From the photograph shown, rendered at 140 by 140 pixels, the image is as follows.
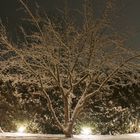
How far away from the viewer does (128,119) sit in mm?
17078

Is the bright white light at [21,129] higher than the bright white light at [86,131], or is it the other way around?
the bright white light at [21,129]

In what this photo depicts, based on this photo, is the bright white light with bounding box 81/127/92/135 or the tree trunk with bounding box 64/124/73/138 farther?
the bright white light with bounding box 81/127/92/135

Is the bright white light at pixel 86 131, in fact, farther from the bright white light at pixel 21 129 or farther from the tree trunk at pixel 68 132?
the tree trunk at pixel 68 132

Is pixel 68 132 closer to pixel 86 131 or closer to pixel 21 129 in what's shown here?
pixel 86 131

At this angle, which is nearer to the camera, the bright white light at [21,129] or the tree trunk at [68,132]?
the tree trunk at [68,132]

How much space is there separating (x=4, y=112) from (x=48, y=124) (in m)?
1.68

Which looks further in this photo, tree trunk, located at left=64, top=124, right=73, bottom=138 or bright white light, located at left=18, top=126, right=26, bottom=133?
bright white light, located at left=18, top=126, right=26, bottom=133

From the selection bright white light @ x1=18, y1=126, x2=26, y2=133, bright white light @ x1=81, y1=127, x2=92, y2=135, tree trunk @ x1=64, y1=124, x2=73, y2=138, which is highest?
tree trunk @ x1=64, y1=124, x2=73, y2=138

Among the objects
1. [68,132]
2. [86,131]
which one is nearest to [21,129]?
[86,131]

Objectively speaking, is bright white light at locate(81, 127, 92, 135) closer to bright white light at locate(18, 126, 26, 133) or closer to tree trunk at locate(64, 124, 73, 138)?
bright white light at locate(18, 126, 26, 133)

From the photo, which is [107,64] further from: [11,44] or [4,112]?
[4,112]

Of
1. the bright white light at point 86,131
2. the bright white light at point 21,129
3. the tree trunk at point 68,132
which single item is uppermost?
the tree trunk at point 68,132

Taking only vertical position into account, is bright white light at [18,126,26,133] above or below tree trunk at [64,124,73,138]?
below

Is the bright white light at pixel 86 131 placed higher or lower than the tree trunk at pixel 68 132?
lower
